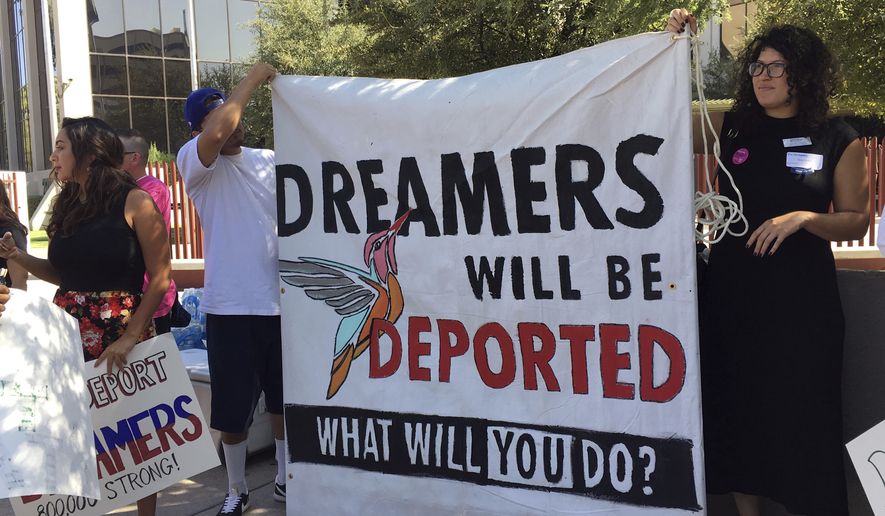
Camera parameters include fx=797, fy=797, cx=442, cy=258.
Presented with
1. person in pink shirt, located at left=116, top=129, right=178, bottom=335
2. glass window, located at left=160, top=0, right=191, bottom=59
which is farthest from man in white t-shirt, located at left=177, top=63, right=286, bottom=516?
glass window, located at left=160, top=0, right=191, bottom=59

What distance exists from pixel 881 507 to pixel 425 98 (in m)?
2.03

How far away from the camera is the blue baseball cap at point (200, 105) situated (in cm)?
363

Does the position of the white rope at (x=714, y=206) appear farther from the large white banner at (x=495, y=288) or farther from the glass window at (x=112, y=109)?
the glass window at (x=112, y=109)

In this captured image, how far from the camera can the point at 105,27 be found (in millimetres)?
26953

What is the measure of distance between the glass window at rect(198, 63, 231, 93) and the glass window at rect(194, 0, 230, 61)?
0.30 meters

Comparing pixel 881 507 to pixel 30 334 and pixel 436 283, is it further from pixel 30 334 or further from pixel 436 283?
pixel 30 334

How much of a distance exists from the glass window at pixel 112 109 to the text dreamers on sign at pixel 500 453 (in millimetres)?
26071

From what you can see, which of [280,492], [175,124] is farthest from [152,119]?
[280,492]

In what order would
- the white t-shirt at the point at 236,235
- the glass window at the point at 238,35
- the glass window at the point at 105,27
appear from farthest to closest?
the glass window at the point at 238,35, the glass window at the point at 105,27, the white t-shirt at the point at 236,235

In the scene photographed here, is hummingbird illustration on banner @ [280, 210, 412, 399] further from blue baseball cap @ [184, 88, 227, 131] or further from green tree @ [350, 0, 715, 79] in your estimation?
green tree @ [350, 0, 715, 79]

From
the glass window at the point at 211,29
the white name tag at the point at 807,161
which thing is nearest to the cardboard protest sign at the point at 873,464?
the white name tag at the point at 807,161

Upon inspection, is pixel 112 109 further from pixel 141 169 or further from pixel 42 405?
pixel 42 405

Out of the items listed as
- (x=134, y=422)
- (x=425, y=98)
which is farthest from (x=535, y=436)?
(x=134, y=422)

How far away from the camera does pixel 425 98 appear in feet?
10.2
